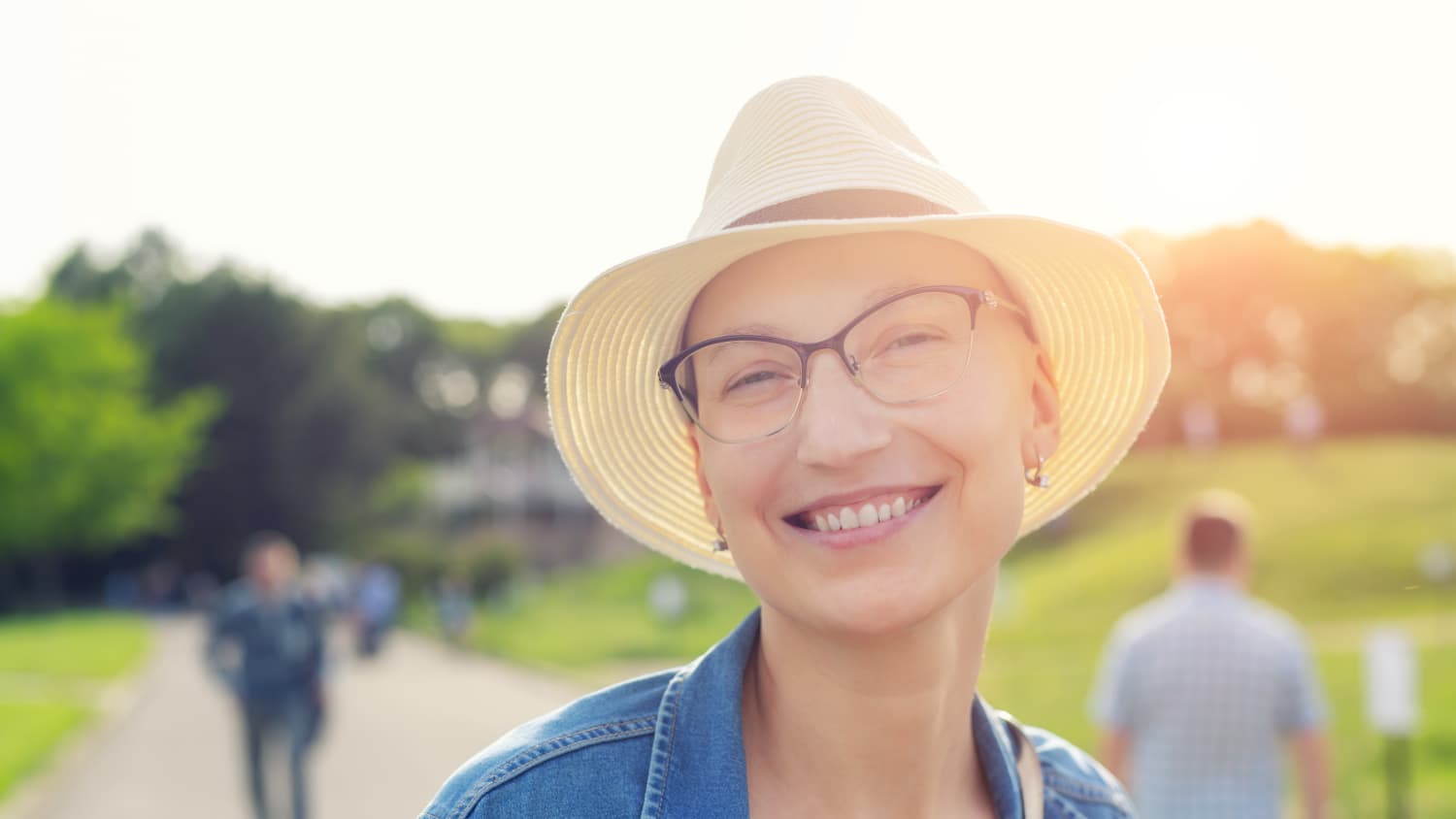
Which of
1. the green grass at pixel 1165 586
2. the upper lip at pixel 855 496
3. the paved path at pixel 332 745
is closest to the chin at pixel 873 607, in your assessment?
the upper lip at pixel 855 496

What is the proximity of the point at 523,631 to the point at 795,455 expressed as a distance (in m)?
30.9

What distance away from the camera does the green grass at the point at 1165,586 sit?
15750 millimetres

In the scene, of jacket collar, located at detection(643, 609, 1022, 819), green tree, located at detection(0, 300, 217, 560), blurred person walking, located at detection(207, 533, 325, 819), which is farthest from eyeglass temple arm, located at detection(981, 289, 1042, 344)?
green tree, located at detection(0, 300, 217, 560)

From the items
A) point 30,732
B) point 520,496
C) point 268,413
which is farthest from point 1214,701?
point 520,496

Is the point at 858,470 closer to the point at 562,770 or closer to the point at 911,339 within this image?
the point at 911,339

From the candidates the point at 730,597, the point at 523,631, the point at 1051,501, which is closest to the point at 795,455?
the point at 1051,501

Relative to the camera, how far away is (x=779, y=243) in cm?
197

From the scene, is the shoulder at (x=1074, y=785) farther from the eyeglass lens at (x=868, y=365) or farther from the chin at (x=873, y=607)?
the eyeglass lens at (x=868, y=365)

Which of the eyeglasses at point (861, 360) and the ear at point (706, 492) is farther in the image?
the ear at point (706, 492)

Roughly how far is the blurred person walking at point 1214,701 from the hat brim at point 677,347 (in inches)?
128

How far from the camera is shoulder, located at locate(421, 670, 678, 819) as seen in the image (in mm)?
1764

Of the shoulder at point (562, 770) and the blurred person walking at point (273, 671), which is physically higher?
the shoulder at point (562, 770)

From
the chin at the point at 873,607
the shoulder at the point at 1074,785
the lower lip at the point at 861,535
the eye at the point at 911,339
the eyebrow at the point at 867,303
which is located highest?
the eyebrow at the point at 867,303

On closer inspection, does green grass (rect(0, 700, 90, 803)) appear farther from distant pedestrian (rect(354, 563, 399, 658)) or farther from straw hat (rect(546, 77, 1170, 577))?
straw hat (rect(546, 77, 1170, 577))
